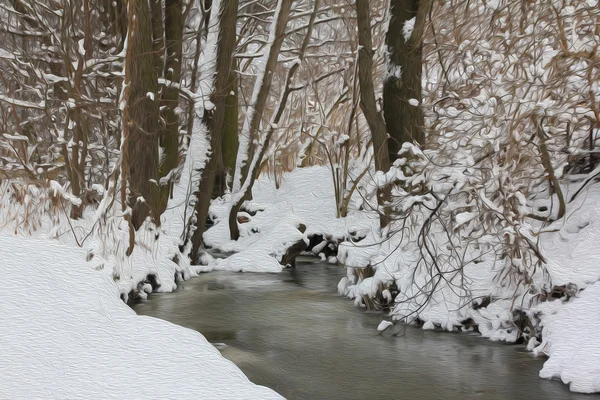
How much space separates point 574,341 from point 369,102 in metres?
5.61

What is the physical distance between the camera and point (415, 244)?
11008 millimetres

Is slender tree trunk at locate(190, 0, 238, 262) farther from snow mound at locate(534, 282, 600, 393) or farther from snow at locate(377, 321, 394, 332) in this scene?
snow mound at locate(534, 282, 600, 393)

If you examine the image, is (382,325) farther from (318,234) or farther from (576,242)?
(318,234)

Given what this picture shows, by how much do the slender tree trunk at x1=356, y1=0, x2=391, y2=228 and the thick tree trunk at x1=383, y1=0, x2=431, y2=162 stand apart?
279 mm

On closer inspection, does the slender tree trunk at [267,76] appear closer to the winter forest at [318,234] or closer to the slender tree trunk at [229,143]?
the winter forest at [318,234]

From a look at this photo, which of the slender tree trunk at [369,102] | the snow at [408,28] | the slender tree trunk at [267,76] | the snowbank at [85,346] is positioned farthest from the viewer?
the slender tree trunk at [267,76]

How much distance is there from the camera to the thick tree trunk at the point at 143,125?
1280 cm

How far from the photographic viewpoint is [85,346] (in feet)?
19.8

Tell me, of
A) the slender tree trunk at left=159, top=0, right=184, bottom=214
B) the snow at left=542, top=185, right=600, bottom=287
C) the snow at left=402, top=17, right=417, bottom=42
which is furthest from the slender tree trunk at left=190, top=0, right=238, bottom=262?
the snow at left=542, top=185, right=600, bottom=287

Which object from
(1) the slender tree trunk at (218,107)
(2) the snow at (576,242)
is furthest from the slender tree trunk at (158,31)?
(2) the snow at (576,242)

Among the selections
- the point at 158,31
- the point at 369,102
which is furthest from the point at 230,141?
the point at 369,102

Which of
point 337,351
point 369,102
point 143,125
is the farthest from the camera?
point 143,125

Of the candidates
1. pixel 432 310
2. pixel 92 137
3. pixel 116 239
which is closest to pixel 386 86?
pixel 432 310

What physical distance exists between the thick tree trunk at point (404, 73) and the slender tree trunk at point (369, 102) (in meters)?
0.28
